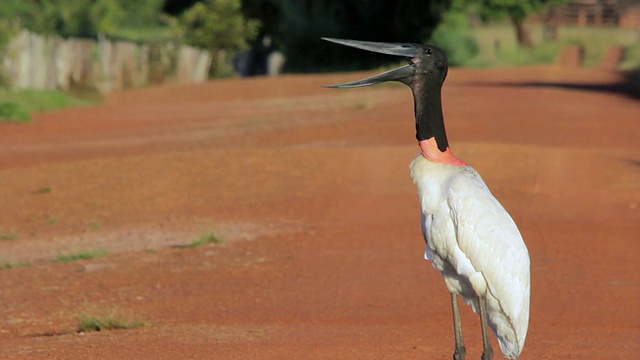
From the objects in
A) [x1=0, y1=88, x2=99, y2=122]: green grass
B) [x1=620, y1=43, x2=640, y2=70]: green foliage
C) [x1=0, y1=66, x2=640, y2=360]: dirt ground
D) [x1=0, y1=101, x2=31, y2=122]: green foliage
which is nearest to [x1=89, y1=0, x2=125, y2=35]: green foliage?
[x1=620, y1=43, x2=640, y2=70]: green foliage

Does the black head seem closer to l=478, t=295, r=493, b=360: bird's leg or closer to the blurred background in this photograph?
l=478, t=295, r=493, b=360: bird's leg

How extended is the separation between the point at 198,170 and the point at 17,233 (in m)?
3.23

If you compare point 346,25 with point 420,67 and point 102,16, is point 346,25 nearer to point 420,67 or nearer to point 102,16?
point 102,16


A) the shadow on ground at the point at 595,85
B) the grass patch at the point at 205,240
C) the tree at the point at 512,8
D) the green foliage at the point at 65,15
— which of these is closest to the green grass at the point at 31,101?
the shadow on ground at the point at 595,85

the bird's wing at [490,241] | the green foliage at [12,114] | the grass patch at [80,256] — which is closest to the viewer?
the bird's wing at [490,241]

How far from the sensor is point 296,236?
484 inches

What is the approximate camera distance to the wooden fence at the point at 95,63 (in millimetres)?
28938

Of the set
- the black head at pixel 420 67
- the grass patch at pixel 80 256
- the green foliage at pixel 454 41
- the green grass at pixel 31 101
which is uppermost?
the black head at pixel 420 67

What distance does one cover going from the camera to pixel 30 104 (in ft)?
90.7

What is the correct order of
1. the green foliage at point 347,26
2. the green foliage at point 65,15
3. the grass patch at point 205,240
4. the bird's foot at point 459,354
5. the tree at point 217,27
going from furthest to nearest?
the green foliage at point 65,15, the green foliage at point 347,26, the tree at point 217,27, the grass patch at point 205,240, the bird's foot at point 459,354

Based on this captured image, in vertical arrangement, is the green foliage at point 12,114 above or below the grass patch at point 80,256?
below

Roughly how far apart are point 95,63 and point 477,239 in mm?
28870

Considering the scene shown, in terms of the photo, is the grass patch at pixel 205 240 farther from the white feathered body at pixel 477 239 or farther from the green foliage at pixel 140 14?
the green foliage at pixel 140 14

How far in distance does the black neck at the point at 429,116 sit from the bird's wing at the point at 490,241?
213 millimetres
